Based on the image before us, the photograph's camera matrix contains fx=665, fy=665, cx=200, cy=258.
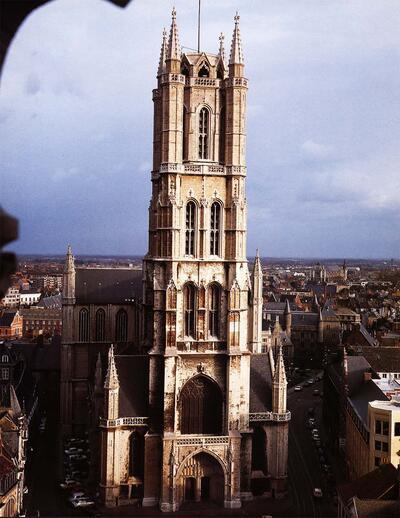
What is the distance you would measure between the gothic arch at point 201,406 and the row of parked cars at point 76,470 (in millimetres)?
10200

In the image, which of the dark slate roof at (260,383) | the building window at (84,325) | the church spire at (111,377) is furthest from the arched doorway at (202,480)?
the building window at (84,325)

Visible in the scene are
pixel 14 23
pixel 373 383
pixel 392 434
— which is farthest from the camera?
pixel 373 383

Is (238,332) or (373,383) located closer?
(238,332)

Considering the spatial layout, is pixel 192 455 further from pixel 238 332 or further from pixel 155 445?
pixel 238 332

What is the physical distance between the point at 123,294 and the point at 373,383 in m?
31.1

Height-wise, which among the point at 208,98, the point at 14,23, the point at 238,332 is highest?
the point at 208,98

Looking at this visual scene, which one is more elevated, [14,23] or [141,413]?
[14,23]

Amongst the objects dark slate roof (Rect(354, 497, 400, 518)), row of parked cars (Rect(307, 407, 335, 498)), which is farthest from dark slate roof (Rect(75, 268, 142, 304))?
dark slate roof (Rect(354, 497, 400, 518))

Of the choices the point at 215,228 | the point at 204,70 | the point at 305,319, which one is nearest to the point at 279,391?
the point at 215,228

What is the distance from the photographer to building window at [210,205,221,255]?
56.2m

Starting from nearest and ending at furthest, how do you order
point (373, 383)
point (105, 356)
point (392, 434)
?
point (392, 434), point (373, 383), point (105, 356)

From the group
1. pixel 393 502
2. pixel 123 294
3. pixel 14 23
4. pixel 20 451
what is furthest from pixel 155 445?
pixel 14 23

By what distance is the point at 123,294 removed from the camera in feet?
261

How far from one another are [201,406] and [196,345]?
17.2 ft
